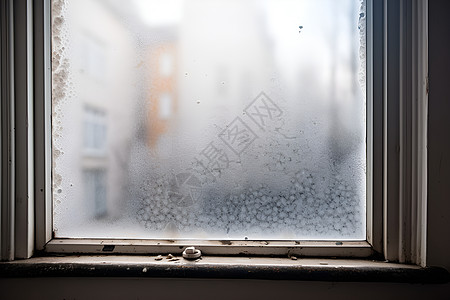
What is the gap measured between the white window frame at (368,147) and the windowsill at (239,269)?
1.7 inches

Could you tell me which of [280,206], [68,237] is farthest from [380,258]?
[68,237]

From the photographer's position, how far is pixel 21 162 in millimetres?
807

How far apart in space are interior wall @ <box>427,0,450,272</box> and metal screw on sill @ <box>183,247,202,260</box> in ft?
1.85

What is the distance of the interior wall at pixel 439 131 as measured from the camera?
709 millimetres

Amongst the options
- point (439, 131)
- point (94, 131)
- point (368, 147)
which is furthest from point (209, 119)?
point (439, 131)

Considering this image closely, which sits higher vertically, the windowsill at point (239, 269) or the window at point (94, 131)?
the window at point (94, 131)

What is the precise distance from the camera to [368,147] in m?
0.81

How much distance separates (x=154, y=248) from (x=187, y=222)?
11cm

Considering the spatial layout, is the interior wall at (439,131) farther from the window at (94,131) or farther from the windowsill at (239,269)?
the window at (94,131)

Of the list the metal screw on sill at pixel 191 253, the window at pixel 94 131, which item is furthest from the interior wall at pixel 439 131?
the window at pixel 94 131

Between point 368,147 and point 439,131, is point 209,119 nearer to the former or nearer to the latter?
point 368,147

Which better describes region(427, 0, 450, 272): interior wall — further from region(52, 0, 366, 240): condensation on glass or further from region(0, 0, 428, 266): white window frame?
region(52, 0, 366, 240): condensation on glass

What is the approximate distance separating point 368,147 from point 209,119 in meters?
0.44

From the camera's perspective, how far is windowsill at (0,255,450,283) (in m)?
0.72
